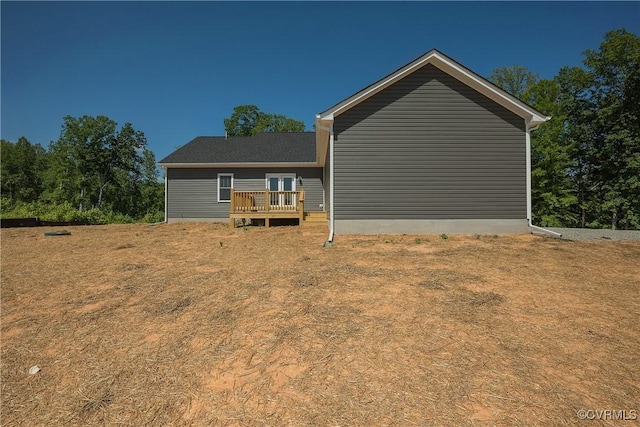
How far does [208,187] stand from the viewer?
Result: 638 inches

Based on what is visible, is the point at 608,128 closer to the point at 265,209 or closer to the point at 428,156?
the point at 428,156

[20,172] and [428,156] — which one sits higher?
[20,172]

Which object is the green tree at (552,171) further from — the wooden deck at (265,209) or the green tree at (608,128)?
the wooden deck at (265,209)

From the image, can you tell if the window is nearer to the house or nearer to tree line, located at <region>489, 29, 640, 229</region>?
the house

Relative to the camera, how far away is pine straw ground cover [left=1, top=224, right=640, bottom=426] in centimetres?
232

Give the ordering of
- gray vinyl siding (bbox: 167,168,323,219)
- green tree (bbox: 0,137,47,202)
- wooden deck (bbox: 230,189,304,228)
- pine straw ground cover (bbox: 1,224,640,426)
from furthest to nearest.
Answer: green tree (bbox: 0,137,47,202) < gray vinyl siding (bbox: 167,168,323,219) < wooden deck (bbox: 230,189,304,228) < pine straw ground cover (bbox: 1,224,640,426)

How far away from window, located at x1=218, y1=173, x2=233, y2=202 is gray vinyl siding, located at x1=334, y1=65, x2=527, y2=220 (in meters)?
8.53

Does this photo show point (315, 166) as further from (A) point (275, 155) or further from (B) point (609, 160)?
(B) point (609, 160)

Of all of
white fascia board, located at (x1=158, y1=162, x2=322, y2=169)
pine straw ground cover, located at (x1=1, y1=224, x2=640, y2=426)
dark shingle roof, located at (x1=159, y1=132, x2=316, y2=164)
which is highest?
dark shingle roof, located at (x1=159, y1=132, x2=316, y2=164)

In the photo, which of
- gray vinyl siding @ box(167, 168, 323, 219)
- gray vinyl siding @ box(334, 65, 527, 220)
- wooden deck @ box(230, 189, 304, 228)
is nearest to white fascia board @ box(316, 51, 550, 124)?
gray vinyl siding @ box(334, 65, 527, 220)

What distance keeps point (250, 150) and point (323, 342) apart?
15.7m

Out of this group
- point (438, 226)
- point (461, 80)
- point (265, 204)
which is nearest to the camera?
point (438, 226)

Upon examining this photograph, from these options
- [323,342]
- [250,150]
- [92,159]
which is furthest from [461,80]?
[92,159]

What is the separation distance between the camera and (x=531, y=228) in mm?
9602
